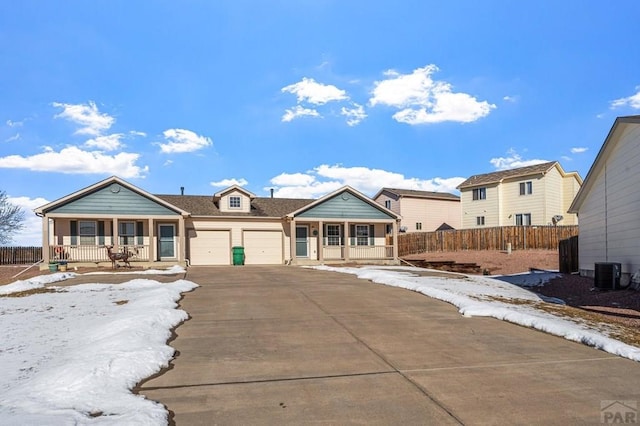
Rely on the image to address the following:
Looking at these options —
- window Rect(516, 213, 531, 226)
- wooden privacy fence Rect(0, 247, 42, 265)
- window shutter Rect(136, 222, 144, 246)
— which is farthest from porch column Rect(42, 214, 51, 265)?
window Rect(516, 213, 531, 226)

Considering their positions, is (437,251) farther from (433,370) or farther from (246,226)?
(433,370)

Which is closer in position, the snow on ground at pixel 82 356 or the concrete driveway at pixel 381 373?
the snow on ground at pixel 82 356

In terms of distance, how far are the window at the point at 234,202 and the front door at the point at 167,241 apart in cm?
357

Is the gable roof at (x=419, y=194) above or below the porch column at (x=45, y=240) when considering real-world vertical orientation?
above

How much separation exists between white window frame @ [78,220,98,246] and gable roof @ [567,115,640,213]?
74.1 feet

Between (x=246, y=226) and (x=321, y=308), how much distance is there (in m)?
18.1

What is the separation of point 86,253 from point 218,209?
7355mm

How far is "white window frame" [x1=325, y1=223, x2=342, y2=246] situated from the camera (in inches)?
1126

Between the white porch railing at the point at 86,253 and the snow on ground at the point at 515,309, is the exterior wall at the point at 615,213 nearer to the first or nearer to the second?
the snow on ground at the point at 515,309

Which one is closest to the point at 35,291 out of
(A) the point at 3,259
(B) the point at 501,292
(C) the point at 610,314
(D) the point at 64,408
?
(D) the point at 64,408

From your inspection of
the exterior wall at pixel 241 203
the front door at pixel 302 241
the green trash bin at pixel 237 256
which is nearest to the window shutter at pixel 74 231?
the exterior wall at pixel 241 203

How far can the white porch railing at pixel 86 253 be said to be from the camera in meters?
23.0

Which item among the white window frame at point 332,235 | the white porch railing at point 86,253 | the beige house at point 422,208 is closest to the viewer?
the white porch railing at point 86,253

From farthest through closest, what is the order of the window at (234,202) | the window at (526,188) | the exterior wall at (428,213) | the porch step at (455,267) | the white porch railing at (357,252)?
1. the exterior wall at (428,213)
2. the window at (526,188)
3. the white porch railing at (357,252)
4. the window at (234,202)
5. the porch step at (455,267)
